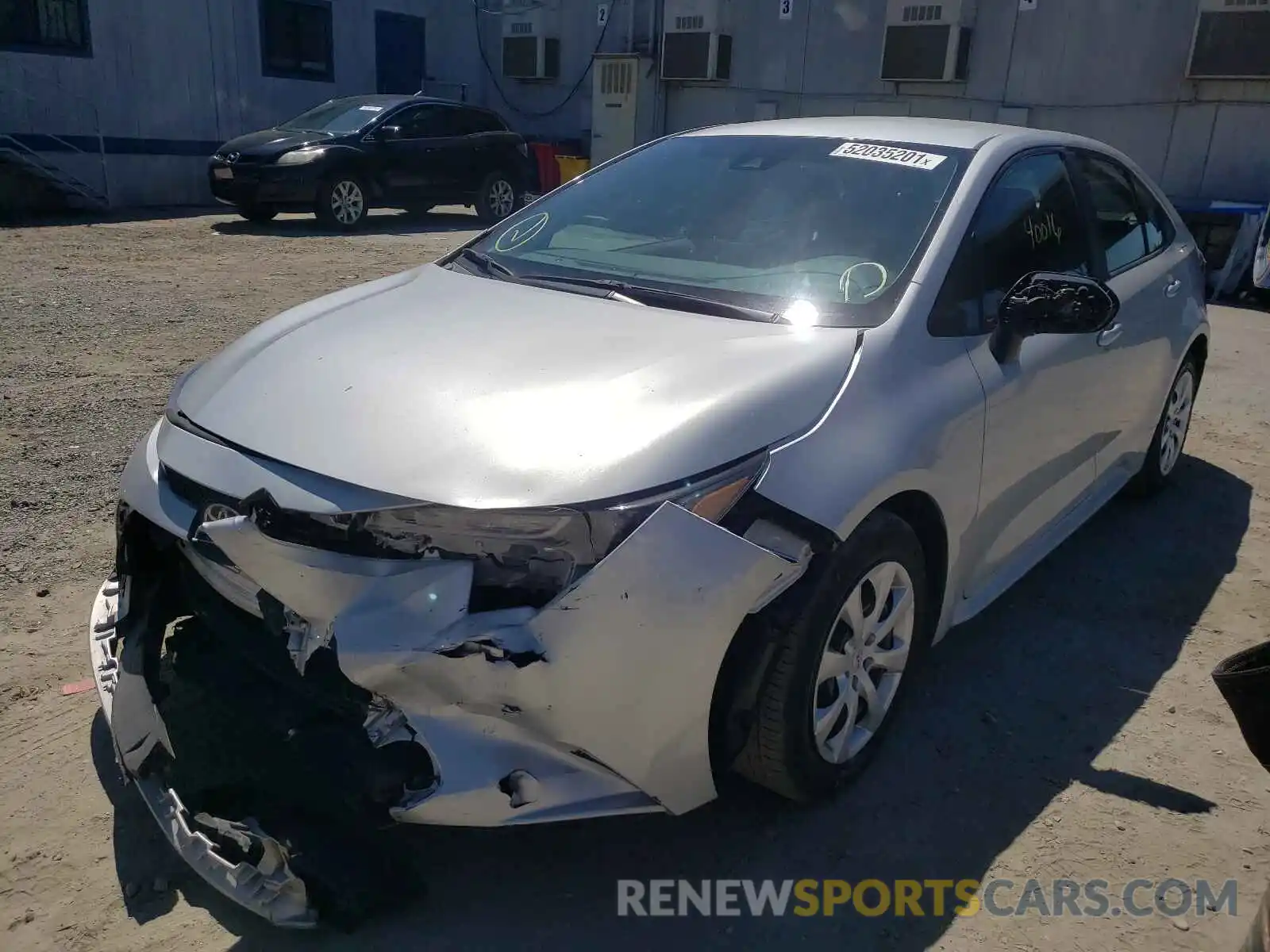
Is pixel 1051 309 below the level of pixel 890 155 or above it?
below

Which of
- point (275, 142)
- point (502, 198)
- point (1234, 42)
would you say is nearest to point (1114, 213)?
point (1234, 42)

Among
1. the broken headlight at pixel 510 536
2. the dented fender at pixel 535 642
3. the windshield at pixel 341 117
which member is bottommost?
the dented fender at pixel 535 642

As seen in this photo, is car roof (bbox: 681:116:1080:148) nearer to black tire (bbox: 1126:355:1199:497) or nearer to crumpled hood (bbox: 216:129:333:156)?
black tire (bbox: 1126:355:1199:497)

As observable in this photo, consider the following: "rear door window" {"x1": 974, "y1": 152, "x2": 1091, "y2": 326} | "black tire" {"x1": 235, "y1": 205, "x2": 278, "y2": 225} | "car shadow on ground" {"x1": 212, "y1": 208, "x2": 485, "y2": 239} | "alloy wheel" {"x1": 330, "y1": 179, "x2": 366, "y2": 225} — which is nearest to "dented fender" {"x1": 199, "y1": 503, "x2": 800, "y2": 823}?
"rear door window" {"x1": 974, "y1": 152, "x2": 1091, "y2": 326}

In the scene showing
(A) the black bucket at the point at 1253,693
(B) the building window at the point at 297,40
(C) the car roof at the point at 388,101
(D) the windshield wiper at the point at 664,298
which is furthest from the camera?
(B) the building window at the point at 297,40

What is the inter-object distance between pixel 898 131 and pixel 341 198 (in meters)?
10.6

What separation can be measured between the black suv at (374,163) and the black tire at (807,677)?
11521 mm

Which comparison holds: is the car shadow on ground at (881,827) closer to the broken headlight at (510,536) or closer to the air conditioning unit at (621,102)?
the broken headlight at (510,536)

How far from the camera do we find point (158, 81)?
1560 centimetres

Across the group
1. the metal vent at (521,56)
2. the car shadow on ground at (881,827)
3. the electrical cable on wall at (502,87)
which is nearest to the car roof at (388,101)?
the electrical cable on wall at (502,87)

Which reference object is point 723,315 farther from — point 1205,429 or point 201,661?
point 1205,429

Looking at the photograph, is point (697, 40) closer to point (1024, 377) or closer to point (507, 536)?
point (1024, 377)

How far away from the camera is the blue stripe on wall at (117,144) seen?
1439cm

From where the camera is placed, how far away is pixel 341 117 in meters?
13.5
